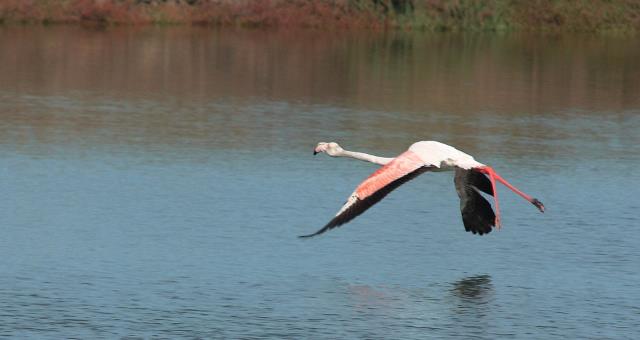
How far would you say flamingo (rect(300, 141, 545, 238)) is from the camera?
41.3ft

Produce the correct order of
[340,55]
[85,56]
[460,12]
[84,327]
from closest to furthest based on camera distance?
[84,327]
[85,56]
[340,55]
[460,12]

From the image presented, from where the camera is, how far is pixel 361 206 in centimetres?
1255

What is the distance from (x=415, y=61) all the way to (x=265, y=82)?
6.63 m

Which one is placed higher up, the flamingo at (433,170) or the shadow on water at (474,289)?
the flamingo at (433,170)

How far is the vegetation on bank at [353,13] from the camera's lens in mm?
44906

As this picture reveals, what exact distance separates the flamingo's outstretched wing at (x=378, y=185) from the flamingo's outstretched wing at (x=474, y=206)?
1.03 metres

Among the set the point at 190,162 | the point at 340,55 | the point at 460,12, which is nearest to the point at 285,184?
the point at 190,162

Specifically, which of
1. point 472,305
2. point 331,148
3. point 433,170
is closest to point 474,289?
point 472,305

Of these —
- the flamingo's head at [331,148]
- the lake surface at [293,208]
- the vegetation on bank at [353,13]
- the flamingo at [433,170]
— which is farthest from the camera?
the vegetation on bank at [353,13]

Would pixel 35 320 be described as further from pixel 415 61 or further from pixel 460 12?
pixel 460 12

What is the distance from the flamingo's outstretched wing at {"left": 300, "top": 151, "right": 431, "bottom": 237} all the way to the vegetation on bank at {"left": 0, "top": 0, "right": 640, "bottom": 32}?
105 feet

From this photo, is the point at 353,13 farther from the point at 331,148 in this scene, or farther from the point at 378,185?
the point at 378,185

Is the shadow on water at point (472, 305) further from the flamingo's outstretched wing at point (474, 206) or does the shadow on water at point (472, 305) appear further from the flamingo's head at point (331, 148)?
the flamingo's head at point (331, 148)

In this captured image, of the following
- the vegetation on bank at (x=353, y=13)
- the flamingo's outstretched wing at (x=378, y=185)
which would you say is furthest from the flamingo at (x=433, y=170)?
the vegetation on bank at (x=353, y=13)
